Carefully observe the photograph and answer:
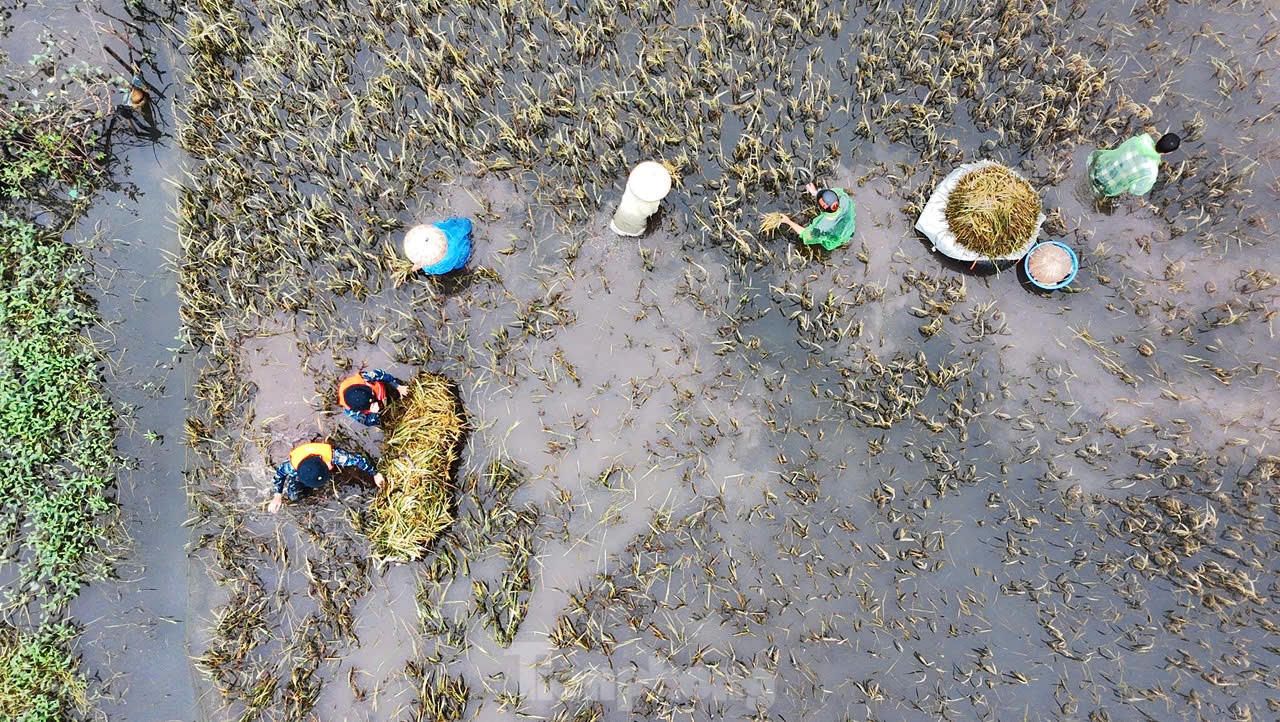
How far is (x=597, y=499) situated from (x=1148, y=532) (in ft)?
12.9

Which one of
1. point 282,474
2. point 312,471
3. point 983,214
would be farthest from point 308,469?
point 983,214

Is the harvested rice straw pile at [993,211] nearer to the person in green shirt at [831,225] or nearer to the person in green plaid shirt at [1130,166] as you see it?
the person in green plaid shirt at [1130,166]

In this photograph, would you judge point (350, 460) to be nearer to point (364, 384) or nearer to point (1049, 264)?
point (364, 384)

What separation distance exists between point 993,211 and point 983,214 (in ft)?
0.24

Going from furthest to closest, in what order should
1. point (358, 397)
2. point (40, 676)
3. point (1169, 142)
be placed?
point (40, 676) → point (358, 397) → point (1169, 142)

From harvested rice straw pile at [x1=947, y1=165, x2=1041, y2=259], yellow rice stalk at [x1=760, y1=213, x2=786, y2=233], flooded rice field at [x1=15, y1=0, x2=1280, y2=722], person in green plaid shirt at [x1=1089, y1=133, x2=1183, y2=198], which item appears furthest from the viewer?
yellow rice stalk at [x1=760, y1=213, x2=786, y2=233]

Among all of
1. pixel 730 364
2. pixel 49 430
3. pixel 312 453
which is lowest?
pixel 49 430

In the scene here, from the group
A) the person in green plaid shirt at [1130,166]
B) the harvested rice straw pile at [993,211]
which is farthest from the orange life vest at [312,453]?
the person in green plaid shirt at [1130,166]

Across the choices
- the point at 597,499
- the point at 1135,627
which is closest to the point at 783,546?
the point at 597,499

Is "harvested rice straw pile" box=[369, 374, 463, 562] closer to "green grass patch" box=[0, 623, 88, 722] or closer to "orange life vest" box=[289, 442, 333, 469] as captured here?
"orange life vest" box=[289, 442, 333, 469]

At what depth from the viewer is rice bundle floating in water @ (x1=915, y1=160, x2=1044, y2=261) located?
4.05m

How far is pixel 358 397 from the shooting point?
382 centimetres

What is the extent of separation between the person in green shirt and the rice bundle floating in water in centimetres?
62

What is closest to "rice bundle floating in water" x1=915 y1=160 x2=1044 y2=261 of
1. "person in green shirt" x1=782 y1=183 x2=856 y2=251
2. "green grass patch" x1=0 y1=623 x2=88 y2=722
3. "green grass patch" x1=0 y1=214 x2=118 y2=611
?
"person in green shirt" x1=782 y1=183 x2=856 y2=251
